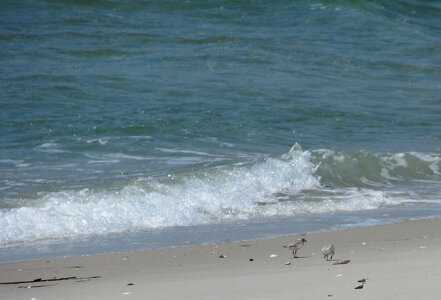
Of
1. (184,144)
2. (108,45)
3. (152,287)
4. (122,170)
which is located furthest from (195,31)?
(152,287)

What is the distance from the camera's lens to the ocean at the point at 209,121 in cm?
647

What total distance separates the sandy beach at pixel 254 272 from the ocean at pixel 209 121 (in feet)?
1.50

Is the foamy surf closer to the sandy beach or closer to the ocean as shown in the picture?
the ocean

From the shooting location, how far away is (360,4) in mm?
18812

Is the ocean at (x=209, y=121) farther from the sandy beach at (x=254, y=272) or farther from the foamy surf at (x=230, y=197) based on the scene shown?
the sandy beach at (x=254, y=272)

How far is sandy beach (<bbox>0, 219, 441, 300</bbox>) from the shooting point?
145 inches

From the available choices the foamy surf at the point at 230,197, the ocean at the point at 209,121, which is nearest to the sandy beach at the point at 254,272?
the ocean at the point at 209,121

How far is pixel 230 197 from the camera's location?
7145 mm

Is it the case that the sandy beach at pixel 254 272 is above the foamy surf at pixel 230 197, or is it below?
above

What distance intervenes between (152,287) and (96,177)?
3894 mm

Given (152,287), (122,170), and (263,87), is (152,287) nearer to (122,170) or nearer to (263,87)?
(122,170)

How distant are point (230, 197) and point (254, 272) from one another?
278cm

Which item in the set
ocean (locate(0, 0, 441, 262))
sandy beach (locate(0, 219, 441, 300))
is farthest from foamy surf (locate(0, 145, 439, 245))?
sandy beach (locate(0, 219, 441, 300))

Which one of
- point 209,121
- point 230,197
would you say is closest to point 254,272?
point 230,197
